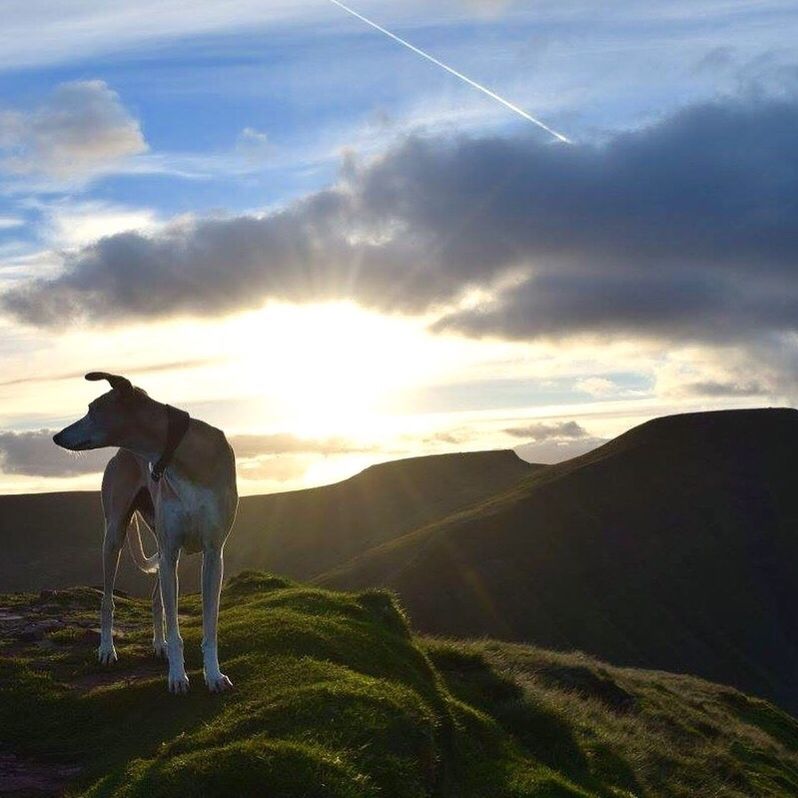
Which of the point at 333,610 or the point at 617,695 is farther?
the point at 617,695

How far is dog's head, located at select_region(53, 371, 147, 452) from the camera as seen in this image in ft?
46.2

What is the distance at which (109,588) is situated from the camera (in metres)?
17.2

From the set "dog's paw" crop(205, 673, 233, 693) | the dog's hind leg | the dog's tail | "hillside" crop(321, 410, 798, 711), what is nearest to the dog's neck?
"dog's paw" crop(205, 673, 233, 693)

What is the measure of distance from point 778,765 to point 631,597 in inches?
4630

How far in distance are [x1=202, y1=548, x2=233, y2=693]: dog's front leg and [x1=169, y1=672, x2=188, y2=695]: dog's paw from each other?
1.08 feet

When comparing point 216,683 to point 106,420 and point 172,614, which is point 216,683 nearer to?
point 172,614

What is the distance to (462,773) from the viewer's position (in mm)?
14312

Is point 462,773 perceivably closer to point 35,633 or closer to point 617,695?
point 35,633

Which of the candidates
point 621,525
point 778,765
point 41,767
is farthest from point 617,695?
point 621,525

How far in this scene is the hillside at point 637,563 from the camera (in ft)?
431

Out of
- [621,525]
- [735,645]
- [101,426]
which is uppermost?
[101,426]

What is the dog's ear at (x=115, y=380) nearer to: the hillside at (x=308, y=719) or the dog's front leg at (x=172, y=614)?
the dog's front leg at (x=172, y=614)

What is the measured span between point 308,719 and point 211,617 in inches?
89.9

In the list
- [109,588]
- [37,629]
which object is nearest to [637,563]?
[37,629]
